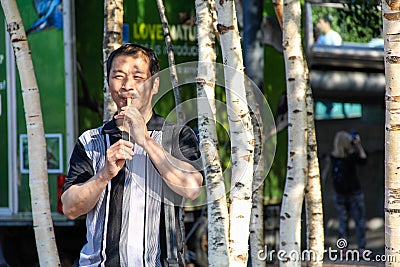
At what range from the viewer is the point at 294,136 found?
5668mm

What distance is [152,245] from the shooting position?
3293 millimetres

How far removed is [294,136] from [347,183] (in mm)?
5602

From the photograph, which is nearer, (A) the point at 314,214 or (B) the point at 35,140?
(B) the point at 35,140

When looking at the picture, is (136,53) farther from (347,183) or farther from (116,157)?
(347,183)

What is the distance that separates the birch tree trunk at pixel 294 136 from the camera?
5.65m

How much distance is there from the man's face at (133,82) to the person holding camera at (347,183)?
793cm

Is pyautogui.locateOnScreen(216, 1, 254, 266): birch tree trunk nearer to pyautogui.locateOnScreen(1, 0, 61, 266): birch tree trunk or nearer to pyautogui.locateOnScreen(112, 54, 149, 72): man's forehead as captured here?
pyautogui.locateOnScreen(112, 54, 149, 72): man's forehead

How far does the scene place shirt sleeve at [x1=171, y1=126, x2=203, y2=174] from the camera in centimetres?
335

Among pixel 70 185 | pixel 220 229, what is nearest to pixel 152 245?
pixel 70 185

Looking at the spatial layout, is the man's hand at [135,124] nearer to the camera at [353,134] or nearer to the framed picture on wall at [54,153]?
the framed picture on wall at [54,153]

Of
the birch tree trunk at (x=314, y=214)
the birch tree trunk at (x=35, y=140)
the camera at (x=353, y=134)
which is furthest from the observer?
the camera at (x=353, y=134)

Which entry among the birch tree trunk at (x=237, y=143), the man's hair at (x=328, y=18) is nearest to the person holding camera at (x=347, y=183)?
the man's hair at (x=328, y=18)

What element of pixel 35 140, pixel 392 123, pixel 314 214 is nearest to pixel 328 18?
pixel 314 214

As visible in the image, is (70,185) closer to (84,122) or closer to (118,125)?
(118,125)
